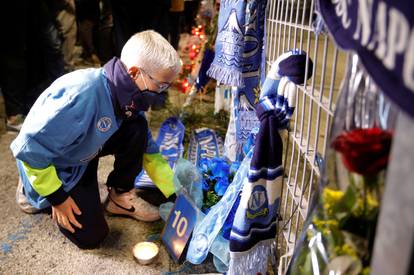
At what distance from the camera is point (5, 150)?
1940mm

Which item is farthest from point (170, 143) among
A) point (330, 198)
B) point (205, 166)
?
point (330, 198)

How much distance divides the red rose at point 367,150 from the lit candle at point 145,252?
34.0 inches

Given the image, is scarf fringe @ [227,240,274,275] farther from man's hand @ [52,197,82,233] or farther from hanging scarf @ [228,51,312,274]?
man's hand @ [52,197,82,233]

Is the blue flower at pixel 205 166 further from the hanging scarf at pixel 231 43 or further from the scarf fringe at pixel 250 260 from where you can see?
the scarf fringe at pixel 250 260

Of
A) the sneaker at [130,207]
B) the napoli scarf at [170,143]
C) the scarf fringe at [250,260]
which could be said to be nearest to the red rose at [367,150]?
the scarf fringe at [250,260]

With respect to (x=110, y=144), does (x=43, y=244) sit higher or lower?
lower

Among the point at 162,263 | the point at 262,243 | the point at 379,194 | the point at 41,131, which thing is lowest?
the point at 162,263

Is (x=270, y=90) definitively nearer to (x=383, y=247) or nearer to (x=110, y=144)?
(x=383, y=247)

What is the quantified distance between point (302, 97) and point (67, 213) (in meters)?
0.75

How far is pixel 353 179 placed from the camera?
0.49 metres

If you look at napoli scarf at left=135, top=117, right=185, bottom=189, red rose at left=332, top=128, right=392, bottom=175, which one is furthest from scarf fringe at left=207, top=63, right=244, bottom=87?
red rose at left=332, top=128, right=392, bottom=175

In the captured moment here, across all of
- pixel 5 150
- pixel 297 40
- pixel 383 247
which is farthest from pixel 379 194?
pixel 5 150

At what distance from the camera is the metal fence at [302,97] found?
0.86 m

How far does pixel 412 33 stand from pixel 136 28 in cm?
200
